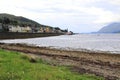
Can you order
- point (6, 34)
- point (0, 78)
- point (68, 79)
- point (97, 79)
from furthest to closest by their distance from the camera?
point (6, 34), point (97, 79), point (68, 79), point (0, 78)

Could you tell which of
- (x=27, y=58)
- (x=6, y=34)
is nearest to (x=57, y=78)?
(x=27, y=58)

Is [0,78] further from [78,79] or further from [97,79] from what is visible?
[97,79]

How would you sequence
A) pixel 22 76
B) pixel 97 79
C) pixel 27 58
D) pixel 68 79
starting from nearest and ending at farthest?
1. pixel 22 76
2. pixel 68 79
3. pixel 97 79
4. pixel 27 58

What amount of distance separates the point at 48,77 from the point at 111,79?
612cm

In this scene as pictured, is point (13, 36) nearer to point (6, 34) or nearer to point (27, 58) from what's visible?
point (6, 34)

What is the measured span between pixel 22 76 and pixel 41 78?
113 centimetres

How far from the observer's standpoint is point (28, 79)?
57.9 ft

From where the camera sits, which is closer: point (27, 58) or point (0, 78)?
point (0, 78)

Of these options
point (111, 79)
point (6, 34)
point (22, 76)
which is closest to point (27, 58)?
point (111, 79)

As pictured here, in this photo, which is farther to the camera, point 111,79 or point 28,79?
point 111,79

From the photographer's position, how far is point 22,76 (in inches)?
723

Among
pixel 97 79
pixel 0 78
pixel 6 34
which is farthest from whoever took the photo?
pixel 6 34

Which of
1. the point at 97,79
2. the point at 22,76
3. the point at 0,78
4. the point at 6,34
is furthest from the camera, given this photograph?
the point at 6,34

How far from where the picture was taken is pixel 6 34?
187 m
